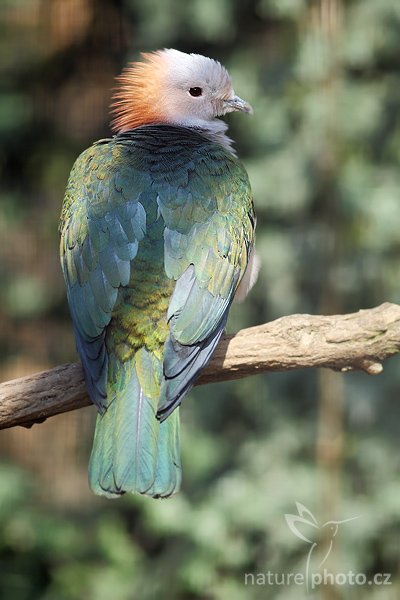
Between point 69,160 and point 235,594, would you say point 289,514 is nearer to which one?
point 235,594

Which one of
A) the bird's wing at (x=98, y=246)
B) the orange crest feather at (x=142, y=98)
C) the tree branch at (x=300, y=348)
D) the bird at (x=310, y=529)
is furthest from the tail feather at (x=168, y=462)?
the bird at (x=310, y=529)

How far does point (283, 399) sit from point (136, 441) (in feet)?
7.25

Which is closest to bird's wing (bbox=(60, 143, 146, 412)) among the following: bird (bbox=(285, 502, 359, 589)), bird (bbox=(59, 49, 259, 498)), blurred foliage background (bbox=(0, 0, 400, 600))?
bird (bbox=(59, 49, 259, 498))

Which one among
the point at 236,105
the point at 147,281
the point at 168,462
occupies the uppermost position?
the point at 236,105

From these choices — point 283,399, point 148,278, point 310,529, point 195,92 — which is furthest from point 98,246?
point 310,529

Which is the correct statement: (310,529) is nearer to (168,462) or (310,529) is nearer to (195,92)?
(168,462)

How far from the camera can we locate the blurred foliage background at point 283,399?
482cm

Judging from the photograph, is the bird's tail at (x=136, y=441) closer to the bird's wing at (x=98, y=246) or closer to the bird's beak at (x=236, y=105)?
the bird's wing at (x=98, y=246)

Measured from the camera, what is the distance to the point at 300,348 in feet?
10.6

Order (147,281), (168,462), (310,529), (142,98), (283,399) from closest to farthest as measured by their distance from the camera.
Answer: (168,462) → (147,281) → (142,98) → (310,529) → (283,399)

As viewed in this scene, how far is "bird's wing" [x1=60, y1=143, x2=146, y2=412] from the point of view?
315 centimetres

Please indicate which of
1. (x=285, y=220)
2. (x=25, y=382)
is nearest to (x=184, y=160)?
(x=25, y=382)

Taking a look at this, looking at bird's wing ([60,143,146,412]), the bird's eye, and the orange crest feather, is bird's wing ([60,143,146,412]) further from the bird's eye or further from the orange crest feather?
the bird's eye

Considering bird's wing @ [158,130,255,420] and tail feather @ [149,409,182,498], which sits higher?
bird's wing @ [158,130,255,420]
